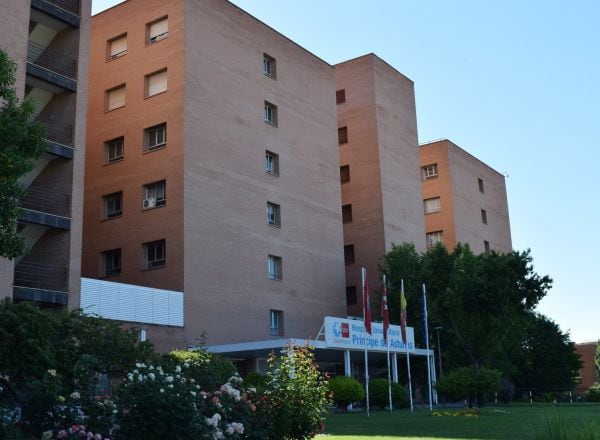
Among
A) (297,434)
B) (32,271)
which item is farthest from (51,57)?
(297,434)

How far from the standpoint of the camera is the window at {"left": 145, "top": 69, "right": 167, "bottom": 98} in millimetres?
39500

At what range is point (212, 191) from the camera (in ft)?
126

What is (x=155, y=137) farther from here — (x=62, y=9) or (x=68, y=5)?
(x=62, y=9)

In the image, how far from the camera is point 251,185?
41188mm

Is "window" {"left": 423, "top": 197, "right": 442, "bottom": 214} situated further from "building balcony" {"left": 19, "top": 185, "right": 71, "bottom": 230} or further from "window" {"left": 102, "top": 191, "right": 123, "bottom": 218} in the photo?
"building balcony" {"left": 19, "top": 185, "right": 71, "bottom": 230}

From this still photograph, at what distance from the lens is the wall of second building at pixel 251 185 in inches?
1474

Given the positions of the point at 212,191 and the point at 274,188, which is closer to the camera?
the point at 212,191

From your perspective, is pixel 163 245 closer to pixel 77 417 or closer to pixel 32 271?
pixel 32 271

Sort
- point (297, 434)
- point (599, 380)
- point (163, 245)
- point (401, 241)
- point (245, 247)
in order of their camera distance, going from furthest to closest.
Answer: point (599, 380) < point (401, 241) < point (245, 247) < point (163, 245) < point (297, 434)

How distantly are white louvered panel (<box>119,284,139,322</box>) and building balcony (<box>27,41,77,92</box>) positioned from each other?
8546 millimetres

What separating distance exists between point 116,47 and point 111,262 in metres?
12.0

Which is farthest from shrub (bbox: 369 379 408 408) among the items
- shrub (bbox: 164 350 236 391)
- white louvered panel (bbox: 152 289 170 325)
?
shrub (bbox: 164 350 236 391)

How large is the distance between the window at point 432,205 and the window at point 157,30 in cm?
3294

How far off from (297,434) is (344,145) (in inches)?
1631
